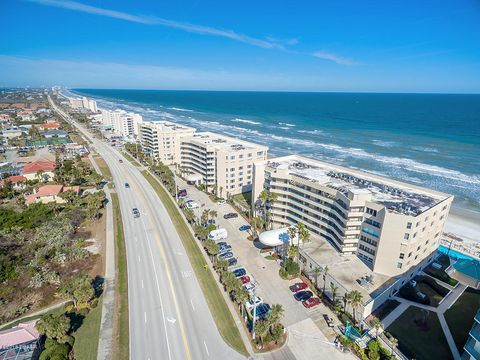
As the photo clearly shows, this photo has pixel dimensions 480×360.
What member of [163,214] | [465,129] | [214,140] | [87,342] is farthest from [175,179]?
[465,129]

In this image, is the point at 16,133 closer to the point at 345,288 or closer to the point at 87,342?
the point at 87,342

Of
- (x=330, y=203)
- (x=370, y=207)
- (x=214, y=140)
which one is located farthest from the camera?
(x=214, y=140)

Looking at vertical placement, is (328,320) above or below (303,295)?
below

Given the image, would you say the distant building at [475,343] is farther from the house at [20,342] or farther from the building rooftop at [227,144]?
the building rooftop at [227,144]

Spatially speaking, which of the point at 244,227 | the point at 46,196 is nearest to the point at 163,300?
the point at 244,227

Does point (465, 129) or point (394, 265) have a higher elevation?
point (465, 129)

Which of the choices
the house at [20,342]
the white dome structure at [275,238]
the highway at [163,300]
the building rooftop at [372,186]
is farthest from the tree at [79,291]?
the building rooftop at [372,186]

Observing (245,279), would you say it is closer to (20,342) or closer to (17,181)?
(20,342)
